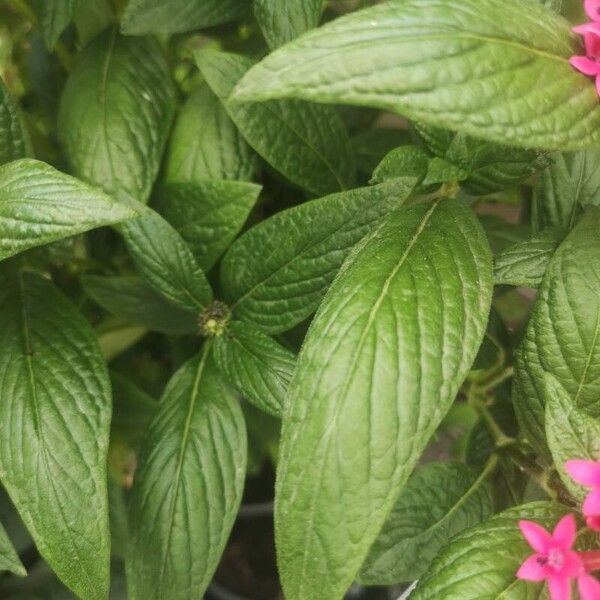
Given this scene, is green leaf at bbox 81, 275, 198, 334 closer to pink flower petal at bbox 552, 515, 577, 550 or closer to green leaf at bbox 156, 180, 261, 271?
green leaf at bbox 156, 180, 261, 271

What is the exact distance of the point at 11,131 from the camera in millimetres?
608

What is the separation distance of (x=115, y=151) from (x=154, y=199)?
7cm

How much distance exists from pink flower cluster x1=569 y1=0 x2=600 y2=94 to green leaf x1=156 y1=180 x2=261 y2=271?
0.27 m

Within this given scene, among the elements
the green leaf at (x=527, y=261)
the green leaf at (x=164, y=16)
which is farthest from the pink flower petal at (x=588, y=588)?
the green leaf at (x=164, y=16)

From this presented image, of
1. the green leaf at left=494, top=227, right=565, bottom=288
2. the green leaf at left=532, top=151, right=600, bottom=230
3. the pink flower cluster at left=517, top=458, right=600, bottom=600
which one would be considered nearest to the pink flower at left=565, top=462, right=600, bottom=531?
the pink flower cluster at left=517, top=458, right=600, bottom=600

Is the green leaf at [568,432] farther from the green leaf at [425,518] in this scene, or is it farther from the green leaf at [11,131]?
the green leaf at [11,131]

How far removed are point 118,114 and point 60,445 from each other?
1.00 feet

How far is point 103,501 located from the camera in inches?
21.9

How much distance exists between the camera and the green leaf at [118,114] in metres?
0.66

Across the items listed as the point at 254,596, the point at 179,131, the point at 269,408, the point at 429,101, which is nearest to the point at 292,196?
the point at 179,131

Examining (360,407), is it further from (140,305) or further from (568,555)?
(140,305)

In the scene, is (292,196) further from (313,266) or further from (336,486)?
(336,486)

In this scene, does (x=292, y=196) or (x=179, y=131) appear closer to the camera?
(x=179, y=131)

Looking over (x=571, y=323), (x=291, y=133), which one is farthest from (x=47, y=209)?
(x=571, y=323)
